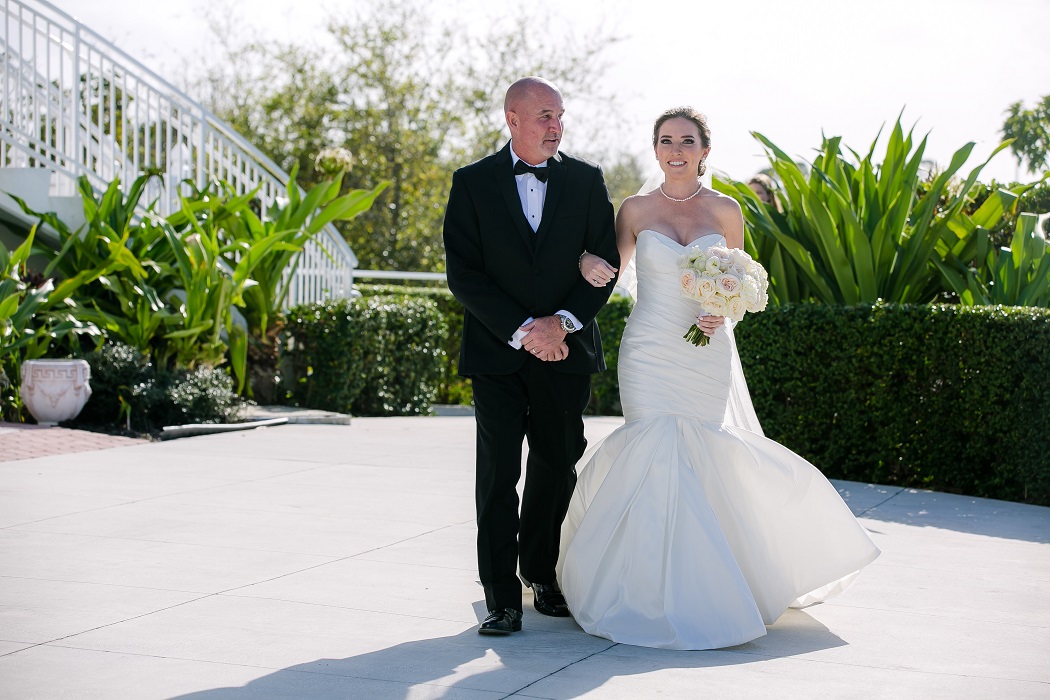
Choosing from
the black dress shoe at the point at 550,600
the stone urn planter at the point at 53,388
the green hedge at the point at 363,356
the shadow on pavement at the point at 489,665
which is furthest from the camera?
the green hedge at the point at 363,356

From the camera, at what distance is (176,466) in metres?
8.20

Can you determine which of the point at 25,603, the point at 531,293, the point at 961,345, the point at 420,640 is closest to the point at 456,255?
the point at 531,293

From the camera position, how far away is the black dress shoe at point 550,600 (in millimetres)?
4703

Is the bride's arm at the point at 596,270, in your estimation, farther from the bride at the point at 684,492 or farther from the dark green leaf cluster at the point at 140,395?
the dark green leaf cluster at the point at 140,395

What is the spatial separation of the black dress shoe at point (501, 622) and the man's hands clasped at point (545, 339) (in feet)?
2.99

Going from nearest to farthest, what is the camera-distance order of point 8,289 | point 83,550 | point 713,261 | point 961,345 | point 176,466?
1. point 713,261
2. point 83,550
3. point 961,345
4. point 176,466
5. point 8,289

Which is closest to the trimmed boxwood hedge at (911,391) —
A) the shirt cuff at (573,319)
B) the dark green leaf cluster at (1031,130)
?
the shirt cuff at (573,319)

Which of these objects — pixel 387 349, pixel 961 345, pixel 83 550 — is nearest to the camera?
pixel 83 550

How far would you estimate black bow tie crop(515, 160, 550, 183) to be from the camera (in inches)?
181

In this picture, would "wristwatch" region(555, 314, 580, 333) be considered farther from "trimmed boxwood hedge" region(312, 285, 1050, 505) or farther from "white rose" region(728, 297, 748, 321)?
"trimmed boxwood hedge" region(312, 285, 1050, 505)

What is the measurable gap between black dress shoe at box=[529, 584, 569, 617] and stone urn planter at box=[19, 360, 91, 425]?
5937mm

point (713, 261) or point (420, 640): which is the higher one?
point (713, 261)

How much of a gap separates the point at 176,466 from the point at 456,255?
4.28 metres

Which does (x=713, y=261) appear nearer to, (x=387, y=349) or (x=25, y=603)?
(x=25, y=603)
